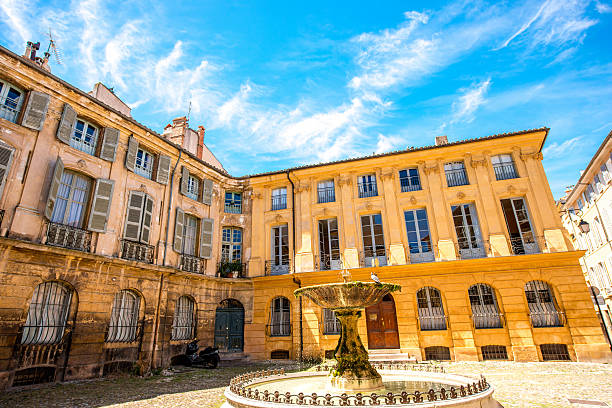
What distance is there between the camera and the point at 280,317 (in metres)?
16.8

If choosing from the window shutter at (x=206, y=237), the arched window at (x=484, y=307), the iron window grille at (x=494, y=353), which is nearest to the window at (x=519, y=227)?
the arched window at (x=484, y=307)

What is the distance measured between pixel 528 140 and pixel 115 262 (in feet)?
60.6

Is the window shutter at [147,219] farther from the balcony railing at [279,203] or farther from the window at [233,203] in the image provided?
the balcony railing at [279,203]

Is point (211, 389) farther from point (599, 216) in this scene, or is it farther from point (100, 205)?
point (599, 216)

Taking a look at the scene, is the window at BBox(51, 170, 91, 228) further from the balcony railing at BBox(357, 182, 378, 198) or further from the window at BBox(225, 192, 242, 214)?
the balcony railing at BBox(357, 182, 378, 198)

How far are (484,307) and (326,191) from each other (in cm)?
916

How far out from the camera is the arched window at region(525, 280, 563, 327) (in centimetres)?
1359

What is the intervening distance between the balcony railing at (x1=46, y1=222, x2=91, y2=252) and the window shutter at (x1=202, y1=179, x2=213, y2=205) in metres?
6.16

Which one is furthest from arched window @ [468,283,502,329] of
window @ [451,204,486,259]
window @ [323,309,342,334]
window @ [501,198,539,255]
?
window @ [323,309,342,334]

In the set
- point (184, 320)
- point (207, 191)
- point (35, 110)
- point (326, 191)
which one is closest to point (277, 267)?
point (326, 191)

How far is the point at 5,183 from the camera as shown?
10031 millimetres

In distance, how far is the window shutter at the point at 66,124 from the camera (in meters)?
11.6

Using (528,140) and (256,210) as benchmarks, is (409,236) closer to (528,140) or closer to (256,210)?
(528,140)

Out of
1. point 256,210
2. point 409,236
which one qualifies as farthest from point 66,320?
point 409,236
